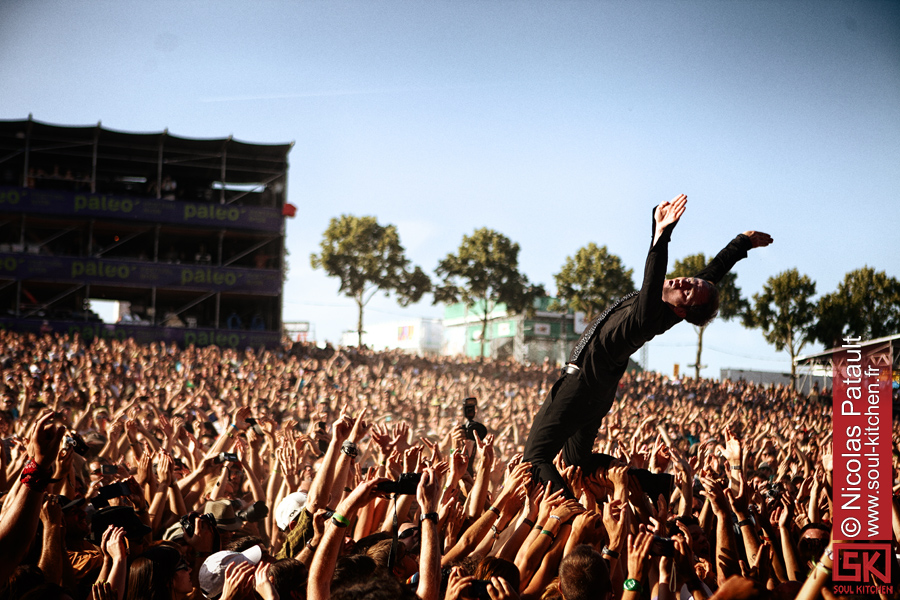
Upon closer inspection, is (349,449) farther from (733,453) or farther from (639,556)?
(733,453)

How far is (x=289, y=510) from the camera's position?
418 centimetres

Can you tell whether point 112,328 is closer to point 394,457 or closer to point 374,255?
point 374,255

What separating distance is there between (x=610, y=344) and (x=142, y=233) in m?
29.2

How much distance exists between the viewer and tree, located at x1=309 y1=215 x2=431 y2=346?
3706cm

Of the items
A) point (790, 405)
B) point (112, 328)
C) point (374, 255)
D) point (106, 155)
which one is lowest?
point (790, 405)

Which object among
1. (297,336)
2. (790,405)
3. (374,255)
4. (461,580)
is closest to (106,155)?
(297,336)

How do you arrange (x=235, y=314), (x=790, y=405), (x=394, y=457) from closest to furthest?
1. (x=394, y=457)
2. (x=790, y=405)
3. (x=235, y=314)

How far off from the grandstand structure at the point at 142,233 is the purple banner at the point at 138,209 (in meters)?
0.04

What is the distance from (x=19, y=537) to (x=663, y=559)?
2.51 m

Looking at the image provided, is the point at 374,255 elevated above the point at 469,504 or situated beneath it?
elevated above

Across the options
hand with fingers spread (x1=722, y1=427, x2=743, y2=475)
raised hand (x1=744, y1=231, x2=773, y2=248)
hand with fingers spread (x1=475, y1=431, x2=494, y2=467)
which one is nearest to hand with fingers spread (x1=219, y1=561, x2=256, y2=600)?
hand with fingers spread (x1=475, y1=431, x2=494, y2=467)

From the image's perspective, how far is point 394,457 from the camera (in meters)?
4.68

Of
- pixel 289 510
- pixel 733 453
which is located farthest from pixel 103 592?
pixel 733 453

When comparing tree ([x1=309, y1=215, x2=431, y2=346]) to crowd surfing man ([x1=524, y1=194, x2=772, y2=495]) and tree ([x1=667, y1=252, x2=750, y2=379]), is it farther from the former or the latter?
crowd surfing man ([x1=524, y1=194, x2=772, y2=495])
